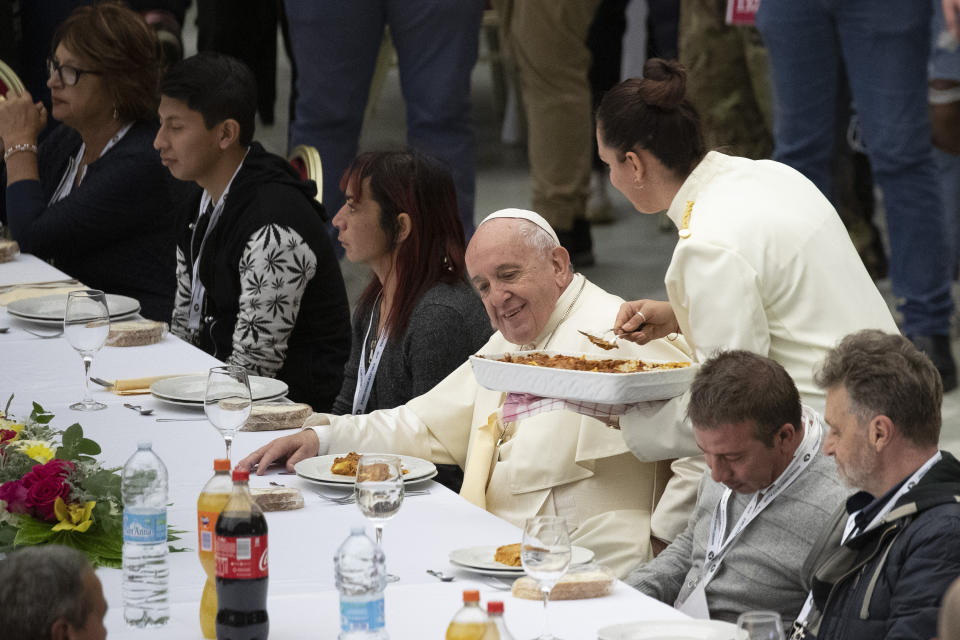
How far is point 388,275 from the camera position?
366cm

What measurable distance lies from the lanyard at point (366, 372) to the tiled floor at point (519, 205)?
0.48 meters

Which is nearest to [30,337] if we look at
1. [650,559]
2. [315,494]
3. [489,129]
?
[315,494]

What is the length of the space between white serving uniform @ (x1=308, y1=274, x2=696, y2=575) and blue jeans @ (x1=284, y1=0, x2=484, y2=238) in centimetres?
259

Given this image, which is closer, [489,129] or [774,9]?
[774,9]

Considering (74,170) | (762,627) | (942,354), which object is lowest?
(942,354)

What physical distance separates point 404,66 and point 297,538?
12.1 ft

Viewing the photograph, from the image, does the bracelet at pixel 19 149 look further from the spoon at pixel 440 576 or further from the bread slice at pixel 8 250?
the spoon at pixel 440 576

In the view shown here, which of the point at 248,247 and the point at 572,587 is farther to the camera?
the point at 248,247

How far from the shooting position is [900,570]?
7.09ft

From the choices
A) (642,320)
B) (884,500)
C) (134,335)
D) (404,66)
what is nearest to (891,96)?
(404,66)

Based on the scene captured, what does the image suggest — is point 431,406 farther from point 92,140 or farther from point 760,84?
point 760,84

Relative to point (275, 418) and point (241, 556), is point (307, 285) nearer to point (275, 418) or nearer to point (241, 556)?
point (275, 418)

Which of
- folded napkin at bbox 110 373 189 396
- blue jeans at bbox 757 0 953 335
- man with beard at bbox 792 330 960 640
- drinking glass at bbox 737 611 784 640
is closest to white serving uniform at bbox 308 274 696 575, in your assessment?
folded napkin at bbox 110 373 189 396

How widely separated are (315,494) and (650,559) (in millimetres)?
693
